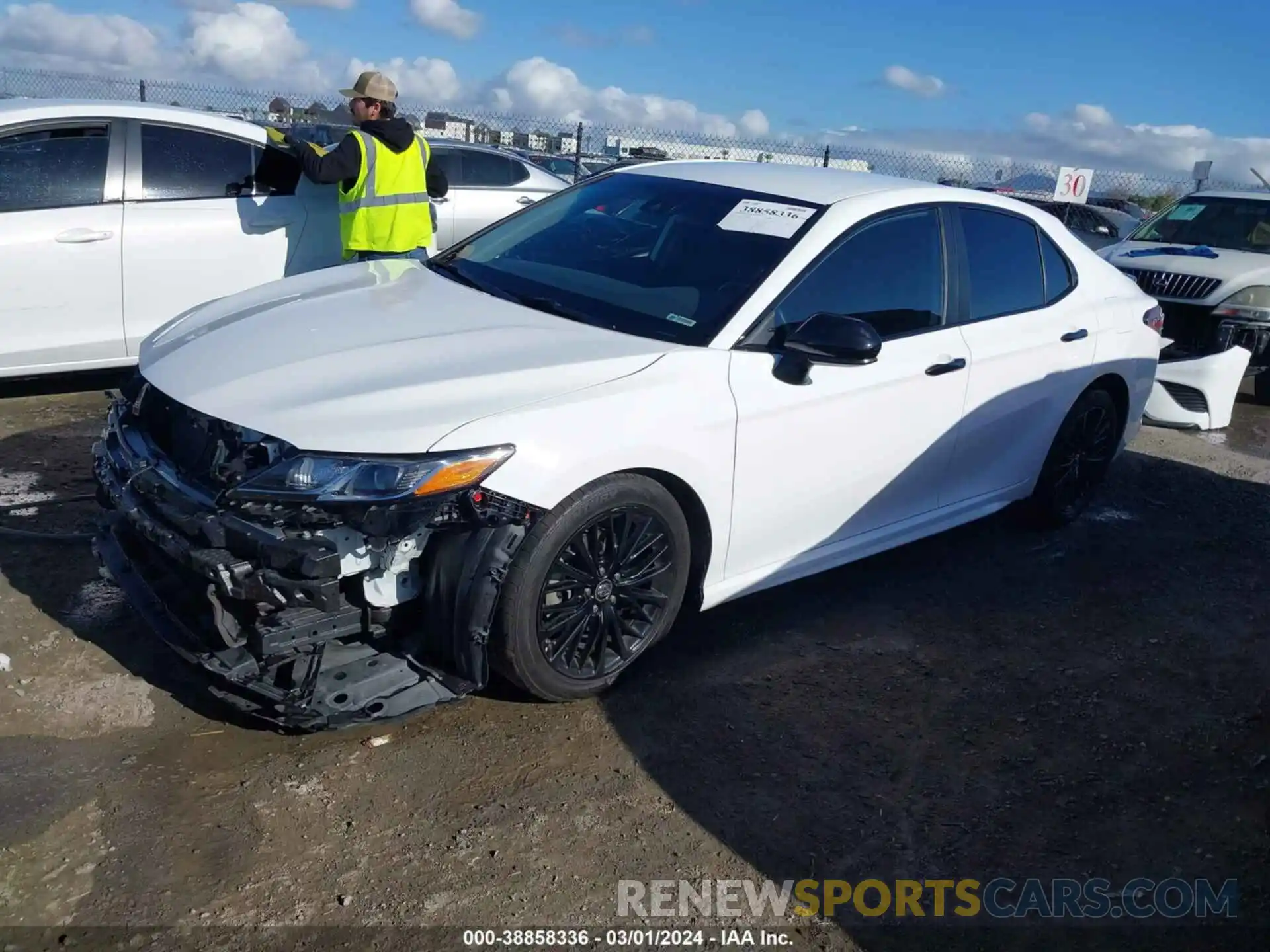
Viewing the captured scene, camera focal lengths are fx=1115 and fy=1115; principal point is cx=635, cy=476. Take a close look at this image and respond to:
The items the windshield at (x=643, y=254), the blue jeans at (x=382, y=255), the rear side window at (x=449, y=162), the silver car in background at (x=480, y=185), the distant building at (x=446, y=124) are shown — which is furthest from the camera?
the distant building at (x=446, y=124)

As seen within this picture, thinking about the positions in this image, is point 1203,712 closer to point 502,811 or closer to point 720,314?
point 720,314

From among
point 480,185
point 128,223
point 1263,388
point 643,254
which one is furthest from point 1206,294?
point 128,223

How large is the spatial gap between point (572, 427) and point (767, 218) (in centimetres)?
141

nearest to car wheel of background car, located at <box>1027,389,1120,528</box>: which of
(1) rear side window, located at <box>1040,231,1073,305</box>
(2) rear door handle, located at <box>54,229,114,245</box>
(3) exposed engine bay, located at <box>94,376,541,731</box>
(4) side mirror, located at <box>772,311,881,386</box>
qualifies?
(1) rear side window, located at <box>1040,231,1073,305</box>

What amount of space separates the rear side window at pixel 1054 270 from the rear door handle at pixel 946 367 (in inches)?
34.1

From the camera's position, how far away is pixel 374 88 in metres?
6.26

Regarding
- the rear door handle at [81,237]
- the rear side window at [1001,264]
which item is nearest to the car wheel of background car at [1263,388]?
the rear side window at [1001,264]

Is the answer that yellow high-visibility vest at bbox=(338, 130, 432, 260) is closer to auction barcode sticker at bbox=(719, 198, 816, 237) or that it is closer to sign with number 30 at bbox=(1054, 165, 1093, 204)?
auction barcode sticker at bbox=(719, 198, 816, 237)

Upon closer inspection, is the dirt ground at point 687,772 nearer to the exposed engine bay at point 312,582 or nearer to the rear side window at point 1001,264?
the exposed engine bay at point 312,582

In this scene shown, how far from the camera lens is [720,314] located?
12.3ft

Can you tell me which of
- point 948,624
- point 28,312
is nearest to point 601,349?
point 948,624

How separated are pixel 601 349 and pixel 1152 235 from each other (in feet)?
27.3

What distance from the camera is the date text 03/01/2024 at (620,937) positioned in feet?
8.71

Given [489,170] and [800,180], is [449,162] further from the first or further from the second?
[800,180]
